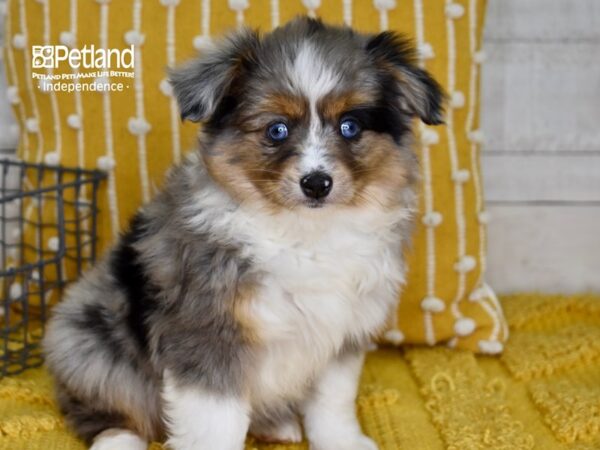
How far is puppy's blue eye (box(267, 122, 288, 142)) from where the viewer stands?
84.2 inches

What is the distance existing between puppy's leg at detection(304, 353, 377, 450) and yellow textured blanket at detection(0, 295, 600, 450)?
12 cm

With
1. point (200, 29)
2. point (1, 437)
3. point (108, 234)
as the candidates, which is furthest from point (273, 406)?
point (200, 29)

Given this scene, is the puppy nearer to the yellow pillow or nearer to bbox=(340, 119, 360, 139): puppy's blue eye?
bbox=(340, 119, 360, 139): puppy's blue eye

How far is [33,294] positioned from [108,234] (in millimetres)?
316

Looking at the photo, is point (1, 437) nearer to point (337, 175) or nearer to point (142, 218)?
point (142, 218)

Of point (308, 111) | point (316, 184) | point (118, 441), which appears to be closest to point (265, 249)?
point (316, 184)

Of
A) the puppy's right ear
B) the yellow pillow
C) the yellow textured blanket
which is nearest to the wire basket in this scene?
the yellow pillow

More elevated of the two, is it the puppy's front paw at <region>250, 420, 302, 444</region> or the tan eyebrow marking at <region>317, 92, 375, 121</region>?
the tan eyebrow marking at <region>317, 92, 375, 121</region>

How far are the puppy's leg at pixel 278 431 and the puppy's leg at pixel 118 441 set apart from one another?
0.31 metres

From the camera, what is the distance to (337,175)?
2084 mm

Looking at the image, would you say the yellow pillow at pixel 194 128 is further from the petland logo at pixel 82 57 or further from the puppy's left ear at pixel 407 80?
the puppy's left ear at pixel 407 80

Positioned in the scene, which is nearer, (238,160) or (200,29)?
(238,160)

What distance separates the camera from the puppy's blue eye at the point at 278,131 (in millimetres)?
Result: 2139

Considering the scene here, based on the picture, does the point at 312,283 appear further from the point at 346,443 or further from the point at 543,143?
the point at 543,143
